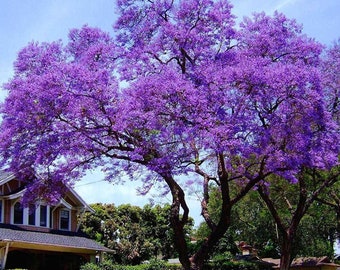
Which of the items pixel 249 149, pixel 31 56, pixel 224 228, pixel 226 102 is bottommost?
pixel 224 228

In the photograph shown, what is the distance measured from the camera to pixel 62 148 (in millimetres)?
17766

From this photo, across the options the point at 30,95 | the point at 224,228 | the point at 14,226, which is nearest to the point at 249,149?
the point at 224,228

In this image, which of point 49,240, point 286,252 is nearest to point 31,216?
point 49,240

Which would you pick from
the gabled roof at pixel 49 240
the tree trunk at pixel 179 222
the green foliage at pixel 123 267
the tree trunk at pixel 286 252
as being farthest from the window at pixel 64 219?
the tree trunk at pixel 179 222

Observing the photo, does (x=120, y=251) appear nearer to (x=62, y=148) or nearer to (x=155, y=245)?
(x=155, y=245)

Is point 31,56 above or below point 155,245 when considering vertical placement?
above

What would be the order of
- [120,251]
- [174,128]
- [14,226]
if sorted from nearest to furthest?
[174,128], [14,226], [120,251]

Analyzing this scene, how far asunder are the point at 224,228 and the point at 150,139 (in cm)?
412

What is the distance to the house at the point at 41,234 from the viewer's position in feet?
89.9

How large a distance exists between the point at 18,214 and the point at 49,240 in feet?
7.29

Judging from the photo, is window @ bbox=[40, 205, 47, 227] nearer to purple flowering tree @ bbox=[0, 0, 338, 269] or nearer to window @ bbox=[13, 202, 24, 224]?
window @ bbox=[13, 202, 24, 224]

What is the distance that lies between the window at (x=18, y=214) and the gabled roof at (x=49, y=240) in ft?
2.05

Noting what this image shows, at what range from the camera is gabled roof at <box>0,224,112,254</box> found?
26.5 metres

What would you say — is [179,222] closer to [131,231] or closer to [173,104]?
[173,104]
